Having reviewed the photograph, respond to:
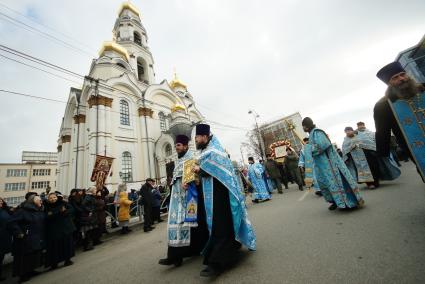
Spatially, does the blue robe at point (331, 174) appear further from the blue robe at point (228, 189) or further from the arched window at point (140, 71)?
the arched window at point (140, 71)

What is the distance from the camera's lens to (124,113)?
22.5m

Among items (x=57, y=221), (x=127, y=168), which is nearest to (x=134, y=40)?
(x=127, y=168)

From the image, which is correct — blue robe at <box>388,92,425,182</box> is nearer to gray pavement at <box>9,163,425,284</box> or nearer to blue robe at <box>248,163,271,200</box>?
gray pavement at <box>9,163,425,284</box>

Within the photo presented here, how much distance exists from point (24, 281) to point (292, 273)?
5.60 m

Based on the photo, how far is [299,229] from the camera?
357 centimetres

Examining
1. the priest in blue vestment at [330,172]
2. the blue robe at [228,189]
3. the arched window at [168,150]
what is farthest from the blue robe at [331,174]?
the arched window at [168,150]

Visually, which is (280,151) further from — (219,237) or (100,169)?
(219,237)

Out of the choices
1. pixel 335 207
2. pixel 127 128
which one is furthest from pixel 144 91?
pixel 335 207

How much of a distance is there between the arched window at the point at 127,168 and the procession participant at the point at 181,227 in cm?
1845

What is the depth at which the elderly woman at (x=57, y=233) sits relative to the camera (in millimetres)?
5023

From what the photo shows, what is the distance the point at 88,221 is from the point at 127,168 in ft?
50.2

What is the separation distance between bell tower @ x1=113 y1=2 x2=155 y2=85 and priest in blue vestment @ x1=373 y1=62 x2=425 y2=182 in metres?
28.9

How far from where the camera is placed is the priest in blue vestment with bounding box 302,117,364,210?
418cm

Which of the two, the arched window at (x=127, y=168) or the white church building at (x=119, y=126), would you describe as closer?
the white church building at (x=119, y=126)
